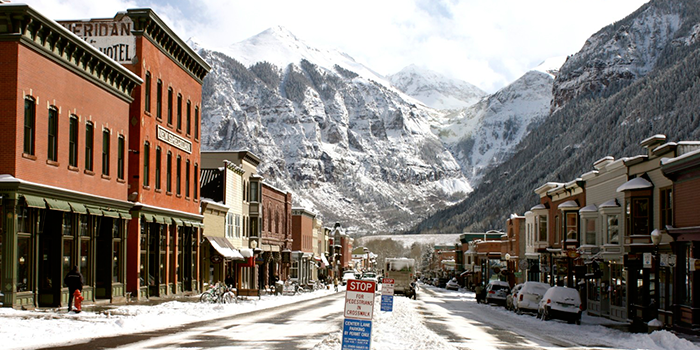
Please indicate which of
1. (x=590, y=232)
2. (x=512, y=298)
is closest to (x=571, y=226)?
(x=590, y=232)

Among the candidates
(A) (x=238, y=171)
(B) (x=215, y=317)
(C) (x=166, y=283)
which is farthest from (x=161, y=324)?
(A) (x=238, y=171)

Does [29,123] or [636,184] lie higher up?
[29,123]

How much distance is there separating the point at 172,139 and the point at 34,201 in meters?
18.8

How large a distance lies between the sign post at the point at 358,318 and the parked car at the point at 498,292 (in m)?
41.3

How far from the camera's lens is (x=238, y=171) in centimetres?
6675

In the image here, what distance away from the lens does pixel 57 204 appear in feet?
100

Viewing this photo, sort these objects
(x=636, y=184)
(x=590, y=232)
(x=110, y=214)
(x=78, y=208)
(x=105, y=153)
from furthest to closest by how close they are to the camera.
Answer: (x=590, y=232)
(x=636, y=184)
(x=105, y=153)
(x=110, y=214)
(x=78, y=208)

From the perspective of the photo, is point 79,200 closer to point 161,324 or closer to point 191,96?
point 161,324

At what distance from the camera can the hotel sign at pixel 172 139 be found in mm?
44750

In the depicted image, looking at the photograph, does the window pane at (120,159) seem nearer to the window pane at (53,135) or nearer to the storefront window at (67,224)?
the storefront window at (67,224)

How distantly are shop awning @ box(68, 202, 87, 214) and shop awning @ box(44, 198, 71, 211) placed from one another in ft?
1.29

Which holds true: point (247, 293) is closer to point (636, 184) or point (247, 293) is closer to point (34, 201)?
point (34, 201)

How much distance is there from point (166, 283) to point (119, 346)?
25.9m

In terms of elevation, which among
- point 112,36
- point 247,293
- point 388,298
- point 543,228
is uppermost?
point 112,36
